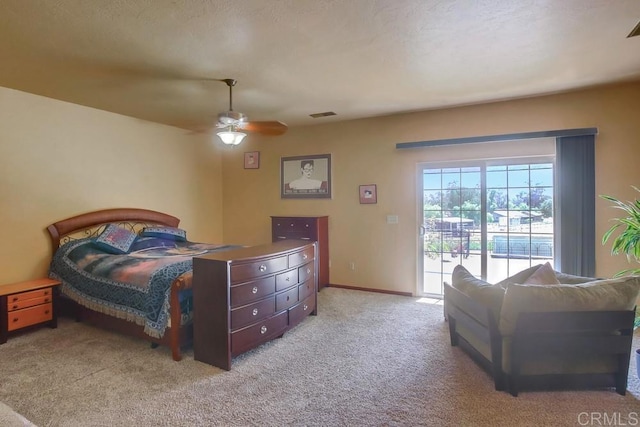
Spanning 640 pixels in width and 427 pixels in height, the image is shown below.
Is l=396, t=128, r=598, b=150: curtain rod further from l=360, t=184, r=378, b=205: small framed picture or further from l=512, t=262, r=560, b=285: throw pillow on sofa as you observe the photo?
l=512, t=262, r=560, b=285: throw pillow on sofa

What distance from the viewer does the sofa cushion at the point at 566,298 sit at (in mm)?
2230

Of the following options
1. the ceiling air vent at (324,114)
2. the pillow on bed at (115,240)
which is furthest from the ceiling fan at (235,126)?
the pillow on bed at (115,240)

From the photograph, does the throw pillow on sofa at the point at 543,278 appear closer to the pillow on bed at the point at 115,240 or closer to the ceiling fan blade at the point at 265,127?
the ceiling fan blade at the point at 265,127

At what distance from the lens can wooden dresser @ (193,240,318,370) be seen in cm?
270

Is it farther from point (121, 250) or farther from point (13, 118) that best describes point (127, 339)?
point (13, 118)

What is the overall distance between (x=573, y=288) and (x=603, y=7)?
6.11ft

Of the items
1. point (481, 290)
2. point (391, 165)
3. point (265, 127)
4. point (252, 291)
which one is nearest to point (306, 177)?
point (391, 165)

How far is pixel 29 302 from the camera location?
11.3 ft

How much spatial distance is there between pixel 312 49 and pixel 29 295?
374 cm

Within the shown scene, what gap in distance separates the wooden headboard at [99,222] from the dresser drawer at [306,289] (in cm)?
278

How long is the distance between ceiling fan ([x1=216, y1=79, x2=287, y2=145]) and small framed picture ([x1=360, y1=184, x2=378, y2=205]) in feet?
6.19

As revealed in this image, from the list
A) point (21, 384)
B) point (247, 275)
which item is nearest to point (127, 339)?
point (21, 384)

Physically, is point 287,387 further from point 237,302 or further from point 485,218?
point 485,218

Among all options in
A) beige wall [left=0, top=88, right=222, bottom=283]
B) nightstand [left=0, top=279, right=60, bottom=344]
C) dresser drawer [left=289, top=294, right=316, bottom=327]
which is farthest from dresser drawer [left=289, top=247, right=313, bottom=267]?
beige wall [left=0, top=88, right=222, bottom=283]
